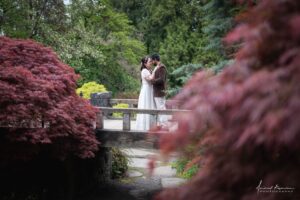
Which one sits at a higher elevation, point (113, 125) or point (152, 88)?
point (152, 88)

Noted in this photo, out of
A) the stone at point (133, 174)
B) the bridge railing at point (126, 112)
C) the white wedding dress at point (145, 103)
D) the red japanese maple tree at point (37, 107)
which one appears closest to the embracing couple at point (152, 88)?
the white wedding dress at point (145, 103)

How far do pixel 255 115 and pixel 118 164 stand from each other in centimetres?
1296

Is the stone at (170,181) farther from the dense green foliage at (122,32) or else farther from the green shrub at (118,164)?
the dense green foliage at (122,32)

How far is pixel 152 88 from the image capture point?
35.5 feet

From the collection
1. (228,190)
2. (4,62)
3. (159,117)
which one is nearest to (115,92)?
(159,117)

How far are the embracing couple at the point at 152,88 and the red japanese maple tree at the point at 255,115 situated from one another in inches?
299

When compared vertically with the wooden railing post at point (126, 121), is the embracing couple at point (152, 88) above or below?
above

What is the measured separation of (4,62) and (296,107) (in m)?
7.59

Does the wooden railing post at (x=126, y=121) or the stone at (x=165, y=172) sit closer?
the wooden railing post at (x=126, y=121)

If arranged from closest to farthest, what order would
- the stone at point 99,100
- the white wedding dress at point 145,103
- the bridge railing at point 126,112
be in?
the bridge railing at point 126,112 < the white wedding dress at point 145,103 < the stone at point 99,100

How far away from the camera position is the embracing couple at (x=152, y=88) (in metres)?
10.1

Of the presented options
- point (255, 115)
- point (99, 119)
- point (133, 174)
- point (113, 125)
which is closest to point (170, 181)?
point (133, 174)

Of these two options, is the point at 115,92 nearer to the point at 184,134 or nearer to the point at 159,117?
the point at 159,117
